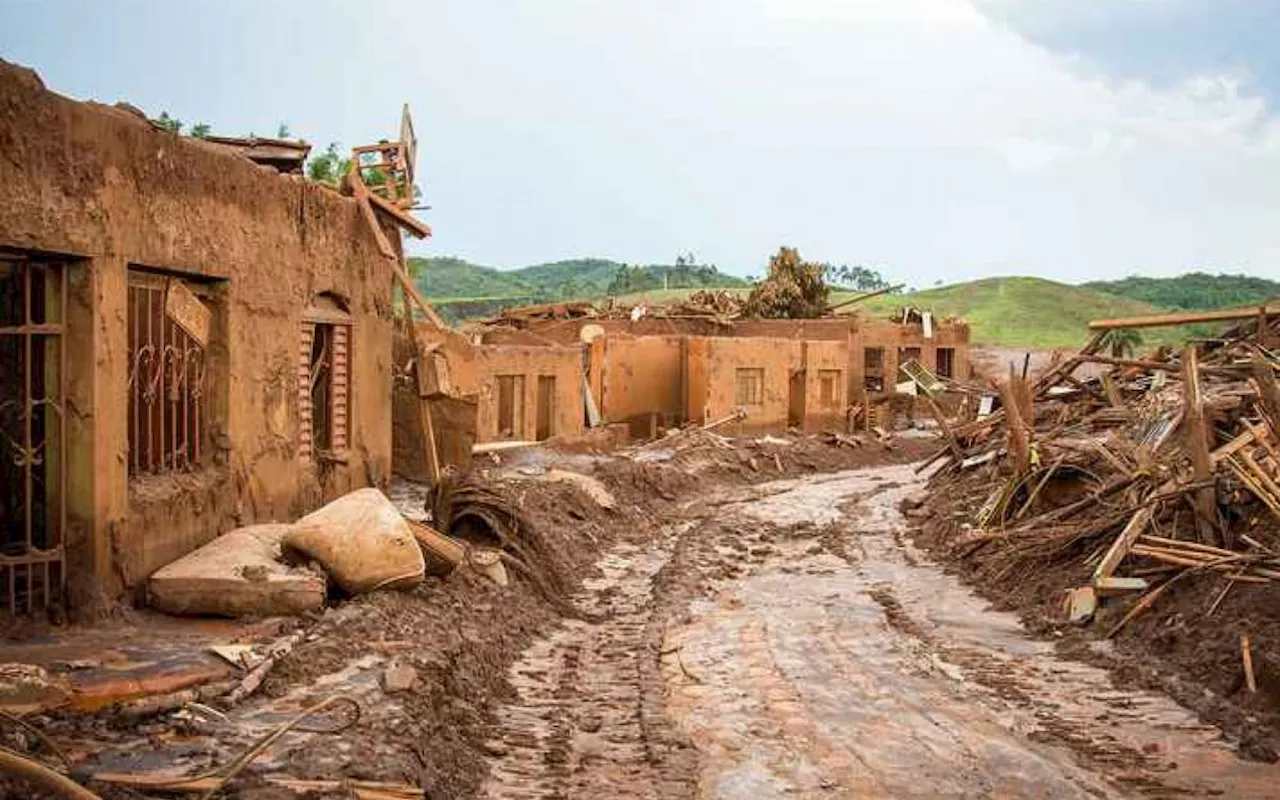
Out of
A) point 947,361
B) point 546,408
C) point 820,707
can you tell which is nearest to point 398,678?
point 820,707

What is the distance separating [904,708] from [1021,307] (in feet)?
268

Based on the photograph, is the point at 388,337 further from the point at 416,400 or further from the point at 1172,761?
the point at 1172,761

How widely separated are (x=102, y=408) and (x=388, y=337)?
5906 mm

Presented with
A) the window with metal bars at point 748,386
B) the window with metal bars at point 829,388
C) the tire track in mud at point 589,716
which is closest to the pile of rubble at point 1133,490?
the tire track in mud at point 589,716

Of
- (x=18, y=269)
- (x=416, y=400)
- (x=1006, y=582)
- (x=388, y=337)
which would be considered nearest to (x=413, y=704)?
(x=18, y=269)

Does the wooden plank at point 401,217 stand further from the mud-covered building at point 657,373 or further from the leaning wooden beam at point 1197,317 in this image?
the leaning wooden beam at point 1197,317

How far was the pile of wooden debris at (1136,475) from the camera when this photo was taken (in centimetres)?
1188

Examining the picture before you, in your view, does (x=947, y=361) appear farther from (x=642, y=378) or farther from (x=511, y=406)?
(x=511, y=406)

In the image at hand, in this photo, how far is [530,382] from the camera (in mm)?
23609

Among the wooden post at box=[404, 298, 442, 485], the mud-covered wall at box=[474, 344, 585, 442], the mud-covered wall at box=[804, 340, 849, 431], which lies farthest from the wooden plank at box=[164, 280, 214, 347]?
the mud-covered wall at box=[804, 340, 849, 431]

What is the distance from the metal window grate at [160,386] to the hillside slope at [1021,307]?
65.7 m

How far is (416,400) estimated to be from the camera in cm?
1752

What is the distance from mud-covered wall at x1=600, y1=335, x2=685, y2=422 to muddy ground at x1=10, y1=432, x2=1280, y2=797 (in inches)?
498

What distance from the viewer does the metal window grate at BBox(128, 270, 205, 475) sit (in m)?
9.92
